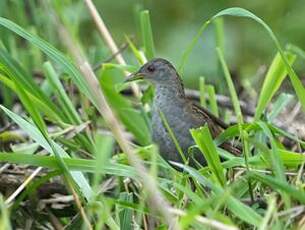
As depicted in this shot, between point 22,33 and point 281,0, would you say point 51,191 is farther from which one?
point 281,0

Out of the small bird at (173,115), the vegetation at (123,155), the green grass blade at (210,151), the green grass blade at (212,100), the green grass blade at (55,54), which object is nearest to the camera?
the vegetation at (123,155)

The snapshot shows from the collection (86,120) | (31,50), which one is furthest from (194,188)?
(31,50)

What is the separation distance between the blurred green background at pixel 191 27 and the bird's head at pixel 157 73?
0.82 meters

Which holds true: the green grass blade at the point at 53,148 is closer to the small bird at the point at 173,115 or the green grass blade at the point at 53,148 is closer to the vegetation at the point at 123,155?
the vegetation at the point at 123,155

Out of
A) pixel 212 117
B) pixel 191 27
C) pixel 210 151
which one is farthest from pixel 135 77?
pixel 191 27

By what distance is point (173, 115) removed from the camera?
3.87 metres

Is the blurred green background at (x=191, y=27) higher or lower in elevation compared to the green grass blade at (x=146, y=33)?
lower

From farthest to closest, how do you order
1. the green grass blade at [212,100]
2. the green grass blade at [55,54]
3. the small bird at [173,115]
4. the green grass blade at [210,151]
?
the green grass blade at [212,100], the small bird at [173,115], the green grass blade at [55,54], the green grass blade at [210,151]

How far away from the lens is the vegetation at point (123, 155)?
259 centimetres

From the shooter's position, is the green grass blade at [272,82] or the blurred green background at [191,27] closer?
the green grass blade at [272,82]

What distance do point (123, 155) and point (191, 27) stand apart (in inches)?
119

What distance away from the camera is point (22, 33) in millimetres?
3184

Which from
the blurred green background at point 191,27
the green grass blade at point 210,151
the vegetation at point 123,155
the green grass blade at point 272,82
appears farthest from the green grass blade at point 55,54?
the blurred green background at point 191,27

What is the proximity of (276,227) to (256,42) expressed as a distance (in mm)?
3677
